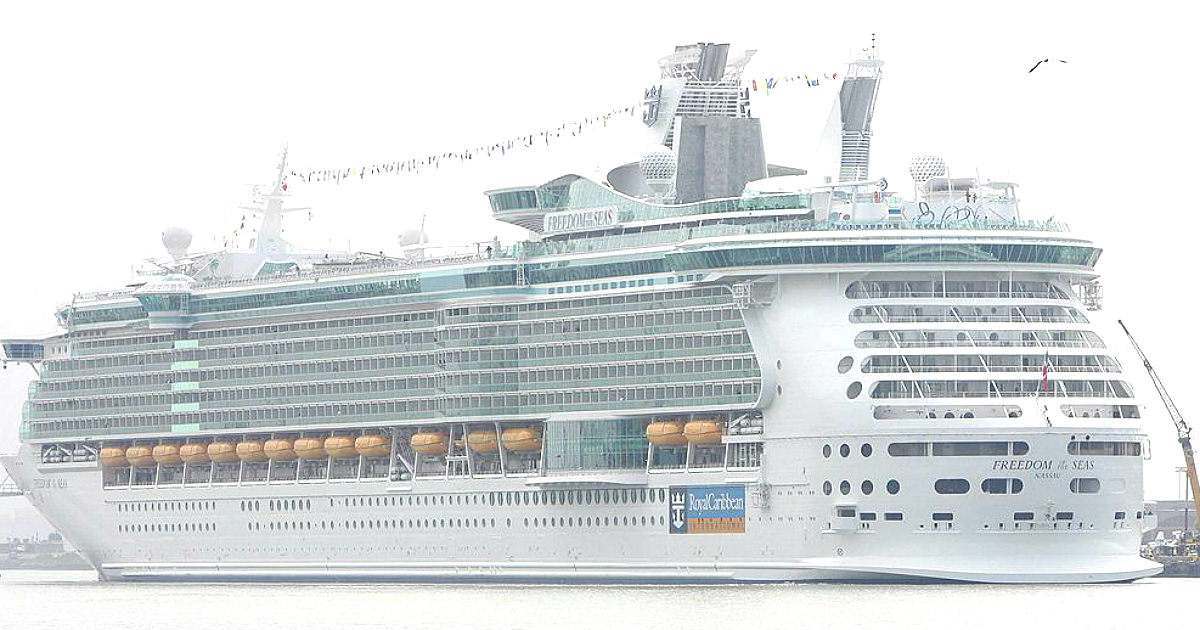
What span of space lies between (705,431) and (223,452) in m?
24.2

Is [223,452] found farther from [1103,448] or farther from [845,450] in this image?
[1103,448]

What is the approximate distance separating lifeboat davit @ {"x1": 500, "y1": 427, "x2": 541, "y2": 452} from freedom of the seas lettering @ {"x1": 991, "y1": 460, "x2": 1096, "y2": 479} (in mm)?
17928

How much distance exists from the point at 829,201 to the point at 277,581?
26.9 metres

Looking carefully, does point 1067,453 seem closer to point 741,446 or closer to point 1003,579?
point 1003,579

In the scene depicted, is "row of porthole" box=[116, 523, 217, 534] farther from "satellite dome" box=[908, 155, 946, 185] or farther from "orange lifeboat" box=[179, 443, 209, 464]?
"satellite dome" box=[908, 155, 946, 185]

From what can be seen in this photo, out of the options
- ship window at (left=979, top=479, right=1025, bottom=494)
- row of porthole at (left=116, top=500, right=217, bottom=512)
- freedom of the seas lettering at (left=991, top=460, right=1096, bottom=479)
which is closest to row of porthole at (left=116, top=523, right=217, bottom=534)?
row of porthole at (left=116, top=500, right=217, bottom=512)

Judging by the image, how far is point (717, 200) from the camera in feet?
298

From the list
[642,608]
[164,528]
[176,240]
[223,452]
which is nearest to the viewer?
[642,608]

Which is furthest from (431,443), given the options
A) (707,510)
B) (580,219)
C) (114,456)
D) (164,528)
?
(114,456)

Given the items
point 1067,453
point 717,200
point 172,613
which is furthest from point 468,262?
point 1067,453

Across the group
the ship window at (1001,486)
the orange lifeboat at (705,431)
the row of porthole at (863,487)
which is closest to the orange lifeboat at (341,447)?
the orange lifeboat at (705,431)

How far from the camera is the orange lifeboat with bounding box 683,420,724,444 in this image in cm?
8881

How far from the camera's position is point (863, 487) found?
84000 mm

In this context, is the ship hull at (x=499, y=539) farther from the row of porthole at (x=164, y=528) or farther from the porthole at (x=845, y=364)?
the porthole at (x=845, y=364)
